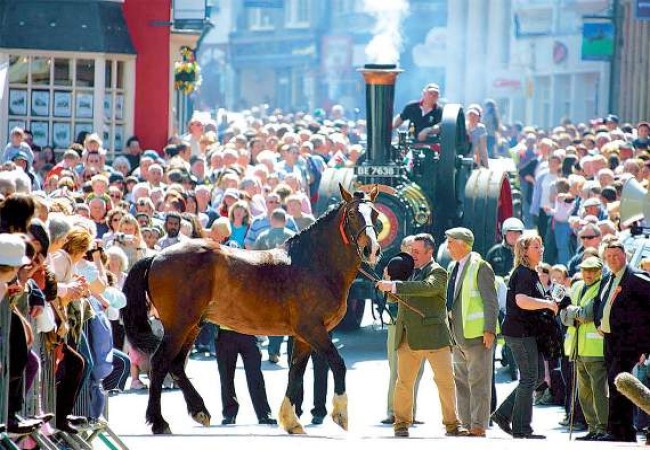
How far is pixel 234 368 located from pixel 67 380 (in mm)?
4441

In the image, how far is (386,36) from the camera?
2686 centimetres

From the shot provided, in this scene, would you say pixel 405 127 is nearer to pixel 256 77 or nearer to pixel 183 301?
pixel 183 301

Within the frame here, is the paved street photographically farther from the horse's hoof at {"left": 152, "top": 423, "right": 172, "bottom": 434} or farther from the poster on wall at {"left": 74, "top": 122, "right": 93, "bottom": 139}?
the poster on wall at {"left": 74, "top": 122, "right": 93, "bottom": 139}

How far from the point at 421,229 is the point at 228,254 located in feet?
21.1

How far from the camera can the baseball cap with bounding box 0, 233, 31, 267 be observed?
912cm

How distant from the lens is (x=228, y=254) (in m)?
14.4

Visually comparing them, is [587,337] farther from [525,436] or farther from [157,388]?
[157,388]

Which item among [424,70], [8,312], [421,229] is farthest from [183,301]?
[424,70]

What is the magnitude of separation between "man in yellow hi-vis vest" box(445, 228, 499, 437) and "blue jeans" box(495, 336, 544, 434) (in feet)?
0.70

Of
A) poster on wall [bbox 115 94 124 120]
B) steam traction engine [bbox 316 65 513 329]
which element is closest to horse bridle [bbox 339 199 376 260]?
steam traction engine [bbox 316 65 513 329]

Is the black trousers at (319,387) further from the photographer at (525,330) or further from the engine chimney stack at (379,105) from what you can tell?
the engine chimney stack at (379,105)

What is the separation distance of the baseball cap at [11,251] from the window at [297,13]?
75290 mm

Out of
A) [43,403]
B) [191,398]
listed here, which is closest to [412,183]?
[191,398]

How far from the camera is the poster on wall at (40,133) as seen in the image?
27.9 meters
